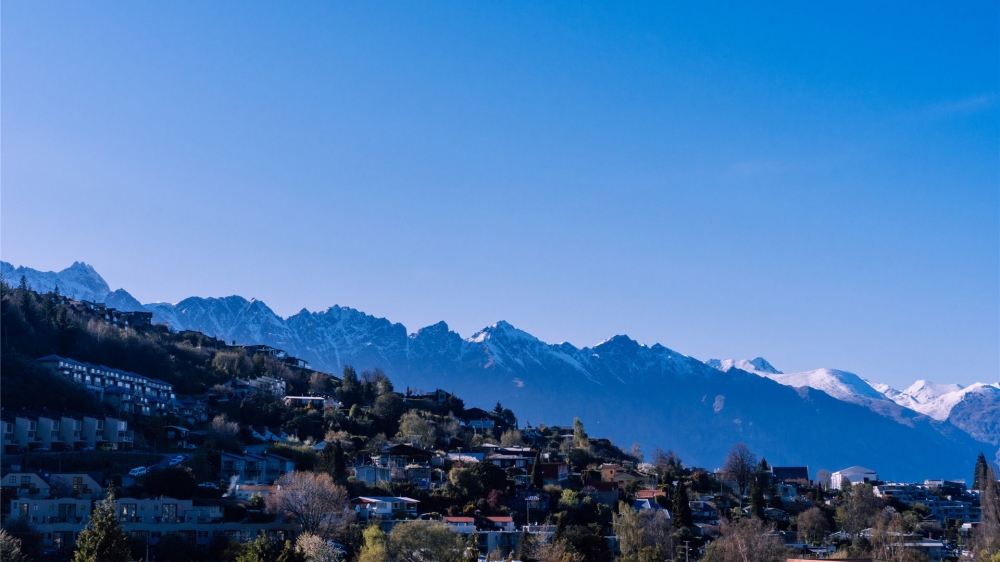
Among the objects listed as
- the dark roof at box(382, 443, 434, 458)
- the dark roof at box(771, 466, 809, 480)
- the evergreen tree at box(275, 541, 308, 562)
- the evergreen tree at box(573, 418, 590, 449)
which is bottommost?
the evergreen tree at box(275, 541, 308, 562)

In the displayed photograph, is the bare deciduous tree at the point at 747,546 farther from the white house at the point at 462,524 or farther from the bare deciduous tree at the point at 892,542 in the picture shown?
the white house at the point at 462,524

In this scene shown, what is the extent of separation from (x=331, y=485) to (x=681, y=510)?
966 inches

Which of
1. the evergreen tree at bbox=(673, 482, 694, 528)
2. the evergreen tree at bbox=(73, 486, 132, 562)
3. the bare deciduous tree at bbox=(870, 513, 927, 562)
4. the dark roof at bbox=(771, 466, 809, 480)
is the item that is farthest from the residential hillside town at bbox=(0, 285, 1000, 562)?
the dark roof at bbox=(771, 466, 809, 480)

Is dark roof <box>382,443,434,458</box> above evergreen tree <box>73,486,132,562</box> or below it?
above

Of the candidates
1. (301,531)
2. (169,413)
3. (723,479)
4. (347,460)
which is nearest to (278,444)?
(347,460)

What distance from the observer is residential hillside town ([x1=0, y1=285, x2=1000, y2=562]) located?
61.2m

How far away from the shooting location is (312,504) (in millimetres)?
65375

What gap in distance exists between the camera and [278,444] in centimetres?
8394

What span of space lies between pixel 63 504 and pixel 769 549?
133 ft

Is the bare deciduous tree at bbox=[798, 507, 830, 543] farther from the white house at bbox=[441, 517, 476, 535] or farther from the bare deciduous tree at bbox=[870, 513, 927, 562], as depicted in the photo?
the white house at bbox=[441, 517, 476, 535]

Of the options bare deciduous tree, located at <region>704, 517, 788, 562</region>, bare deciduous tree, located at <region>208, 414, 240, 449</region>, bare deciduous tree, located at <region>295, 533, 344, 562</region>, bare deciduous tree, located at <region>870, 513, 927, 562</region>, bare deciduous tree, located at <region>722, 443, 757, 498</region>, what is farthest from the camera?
bare deciduous tree, located at <region>722, 443, 757, 498</region>

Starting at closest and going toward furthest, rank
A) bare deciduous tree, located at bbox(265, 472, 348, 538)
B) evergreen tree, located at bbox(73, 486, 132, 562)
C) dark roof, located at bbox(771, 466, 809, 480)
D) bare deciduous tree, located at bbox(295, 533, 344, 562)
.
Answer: evergreen tree, located at bbox(73, 486, 132, 562), bare deciduous tree, located at bbox(295, 533, 344, 562), bare deciduous tree, located at bbox(265, 472, 348, 538), dark roof, located at bbox(771, 466, 809, 480)

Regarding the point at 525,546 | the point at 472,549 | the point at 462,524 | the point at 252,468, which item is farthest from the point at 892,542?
the point at 252,468

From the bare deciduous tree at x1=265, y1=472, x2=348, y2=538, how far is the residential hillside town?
13 cm
